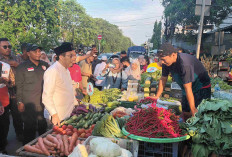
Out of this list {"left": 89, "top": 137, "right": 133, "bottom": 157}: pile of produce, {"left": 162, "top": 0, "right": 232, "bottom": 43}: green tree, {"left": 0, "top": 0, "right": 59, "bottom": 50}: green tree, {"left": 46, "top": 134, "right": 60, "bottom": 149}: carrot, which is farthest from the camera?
{"left": 162, "top": 0, "right": 232, "bottom": 43}: green tree

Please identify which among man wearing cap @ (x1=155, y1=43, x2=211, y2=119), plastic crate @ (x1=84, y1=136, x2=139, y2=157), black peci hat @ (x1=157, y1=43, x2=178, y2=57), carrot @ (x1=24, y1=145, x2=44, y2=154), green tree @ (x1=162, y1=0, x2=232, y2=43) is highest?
green tree @ (x1=162, y1=0, x2=232, y2=43)

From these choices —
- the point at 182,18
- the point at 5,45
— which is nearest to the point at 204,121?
the point at 5,45

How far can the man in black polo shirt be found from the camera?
13.2 feet

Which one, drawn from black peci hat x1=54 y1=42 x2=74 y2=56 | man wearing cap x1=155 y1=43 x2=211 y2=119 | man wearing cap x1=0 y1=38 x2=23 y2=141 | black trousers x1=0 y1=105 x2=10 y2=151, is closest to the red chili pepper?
man wearing cap x1=155 y1=43 x2=211 y2=119

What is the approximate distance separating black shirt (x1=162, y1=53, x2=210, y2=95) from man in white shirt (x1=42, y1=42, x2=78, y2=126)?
2.01 metres

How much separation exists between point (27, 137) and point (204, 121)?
140 inches

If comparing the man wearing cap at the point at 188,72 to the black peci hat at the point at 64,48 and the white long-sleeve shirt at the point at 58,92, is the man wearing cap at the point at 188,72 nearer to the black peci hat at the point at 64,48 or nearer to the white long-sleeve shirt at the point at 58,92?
the black peci hat at the point at 64,48

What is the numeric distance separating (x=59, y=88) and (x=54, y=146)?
45.8 inches

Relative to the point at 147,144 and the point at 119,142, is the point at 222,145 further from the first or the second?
the point at 119,142

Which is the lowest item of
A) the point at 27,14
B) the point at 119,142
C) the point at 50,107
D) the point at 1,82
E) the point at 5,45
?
the point at 119,142

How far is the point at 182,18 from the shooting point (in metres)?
19.0

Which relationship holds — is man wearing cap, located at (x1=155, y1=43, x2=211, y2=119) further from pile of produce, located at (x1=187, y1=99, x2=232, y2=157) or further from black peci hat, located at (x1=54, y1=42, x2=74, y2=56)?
black peci hat, located at (x1=54, y1=42, x2=74, y2=56)

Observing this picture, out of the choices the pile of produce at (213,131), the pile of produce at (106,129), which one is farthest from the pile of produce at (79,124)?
the pile of produce at (213,131)

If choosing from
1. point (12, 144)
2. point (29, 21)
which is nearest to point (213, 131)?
point (12, 144)
